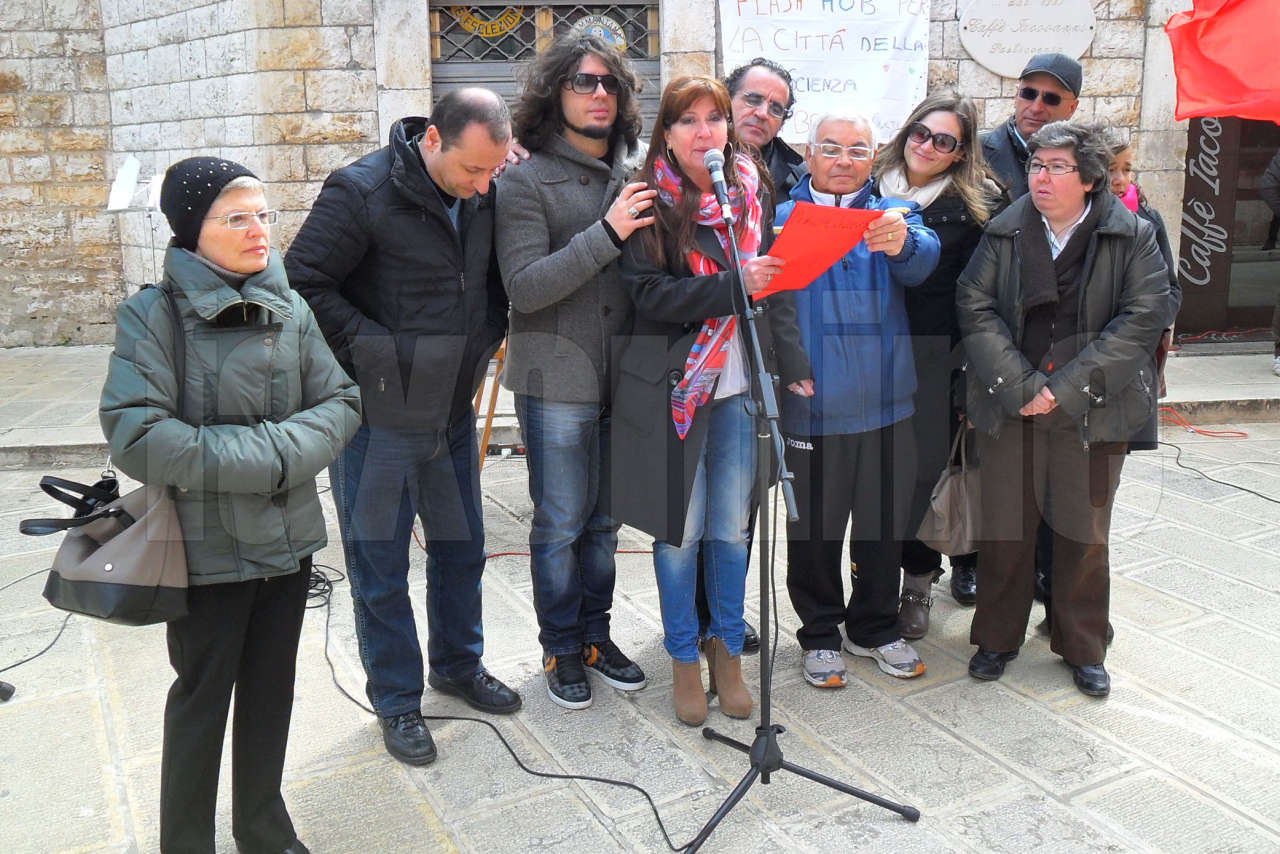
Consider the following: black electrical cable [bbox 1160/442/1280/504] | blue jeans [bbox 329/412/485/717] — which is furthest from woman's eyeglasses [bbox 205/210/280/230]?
black electrical cable [bbox 1160/442/1280/504]

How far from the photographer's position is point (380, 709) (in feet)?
10.3

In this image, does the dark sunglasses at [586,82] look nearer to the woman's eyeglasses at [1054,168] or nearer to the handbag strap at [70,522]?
the woman's eyeglasses at [1054,168]

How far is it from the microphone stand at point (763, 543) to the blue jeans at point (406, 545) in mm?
971

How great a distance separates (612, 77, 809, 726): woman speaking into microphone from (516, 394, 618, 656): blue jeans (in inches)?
5.6

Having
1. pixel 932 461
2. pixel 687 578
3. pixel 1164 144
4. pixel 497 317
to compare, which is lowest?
Answer: pixel 687 578

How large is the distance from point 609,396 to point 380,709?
1151 millimetres

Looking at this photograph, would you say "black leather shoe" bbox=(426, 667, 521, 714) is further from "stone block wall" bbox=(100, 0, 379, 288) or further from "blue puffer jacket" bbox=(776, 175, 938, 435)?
"stone block wall" bbox=(100, 0, 379, 288)

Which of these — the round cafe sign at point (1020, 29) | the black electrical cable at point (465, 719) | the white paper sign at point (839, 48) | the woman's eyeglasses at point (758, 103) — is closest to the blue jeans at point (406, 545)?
the black electrical cable at point (465, 719)

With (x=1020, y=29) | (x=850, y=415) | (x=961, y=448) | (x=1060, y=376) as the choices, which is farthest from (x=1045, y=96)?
(x=1020, y=29)

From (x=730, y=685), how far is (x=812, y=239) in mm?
1435

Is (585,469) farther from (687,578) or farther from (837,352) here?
(837,352)

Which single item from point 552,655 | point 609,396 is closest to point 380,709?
point 552,655

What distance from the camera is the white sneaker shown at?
360 centimetres

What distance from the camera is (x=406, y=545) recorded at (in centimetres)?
310
